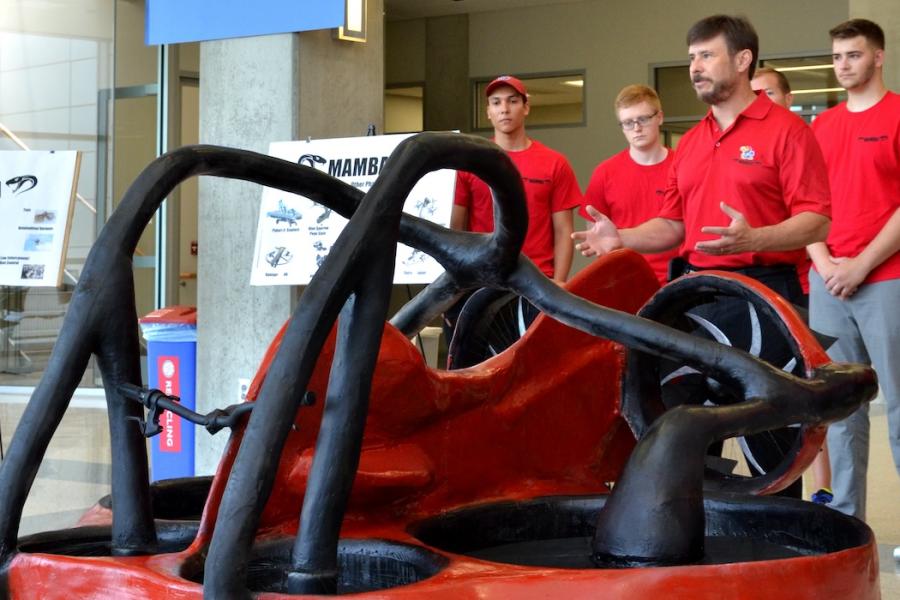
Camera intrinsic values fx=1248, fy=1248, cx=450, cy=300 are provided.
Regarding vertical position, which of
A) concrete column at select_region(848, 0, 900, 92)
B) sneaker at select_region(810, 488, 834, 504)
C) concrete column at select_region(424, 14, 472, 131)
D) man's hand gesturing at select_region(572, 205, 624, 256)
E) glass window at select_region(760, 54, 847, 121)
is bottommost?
sneaker at select_region(810, 488, 834, 504)

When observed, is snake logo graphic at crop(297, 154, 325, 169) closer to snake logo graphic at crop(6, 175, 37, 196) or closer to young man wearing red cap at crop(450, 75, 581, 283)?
young man wearing red cap at crop(450, 75, 581, 283)

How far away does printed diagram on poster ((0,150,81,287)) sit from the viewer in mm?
6859

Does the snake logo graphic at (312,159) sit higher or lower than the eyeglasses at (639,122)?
lower

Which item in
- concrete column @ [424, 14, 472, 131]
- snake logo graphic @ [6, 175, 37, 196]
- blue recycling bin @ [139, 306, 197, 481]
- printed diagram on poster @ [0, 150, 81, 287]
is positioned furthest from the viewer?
concrete column @ [424, 14, 472, 131]

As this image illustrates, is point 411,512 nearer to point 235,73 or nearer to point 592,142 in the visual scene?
point 235,73

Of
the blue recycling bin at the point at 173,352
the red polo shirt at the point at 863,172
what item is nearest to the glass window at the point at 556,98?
the blue recycling bin at the point at 173,352

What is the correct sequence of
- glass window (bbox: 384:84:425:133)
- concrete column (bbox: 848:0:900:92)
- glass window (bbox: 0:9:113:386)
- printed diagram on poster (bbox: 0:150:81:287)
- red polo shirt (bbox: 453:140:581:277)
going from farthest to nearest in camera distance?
glass window (bbox: 384:84:425:133)
glass window (bbox: 0:9:113:386)
concrete column (bbox: 848:0:900:92)
printed diagram on poster (bbox: 0:150:81:287)
red polo shirt (bbox: 453:140:581:277)

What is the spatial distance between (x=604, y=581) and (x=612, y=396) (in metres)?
1.00

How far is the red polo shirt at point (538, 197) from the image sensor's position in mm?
6035

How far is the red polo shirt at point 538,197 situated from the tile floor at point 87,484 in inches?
77.9

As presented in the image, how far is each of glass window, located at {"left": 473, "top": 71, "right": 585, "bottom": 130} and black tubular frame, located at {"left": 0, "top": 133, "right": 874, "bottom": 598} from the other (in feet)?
52.0

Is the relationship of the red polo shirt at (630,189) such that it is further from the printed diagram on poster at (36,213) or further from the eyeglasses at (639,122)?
the printed diagram on poster at (36,213)

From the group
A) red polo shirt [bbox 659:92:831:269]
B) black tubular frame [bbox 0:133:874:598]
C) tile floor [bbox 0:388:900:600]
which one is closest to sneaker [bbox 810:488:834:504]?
tile floor [bbox 0:388:900:600]

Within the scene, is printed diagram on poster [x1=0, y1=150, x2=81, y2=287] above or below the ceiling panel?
below
